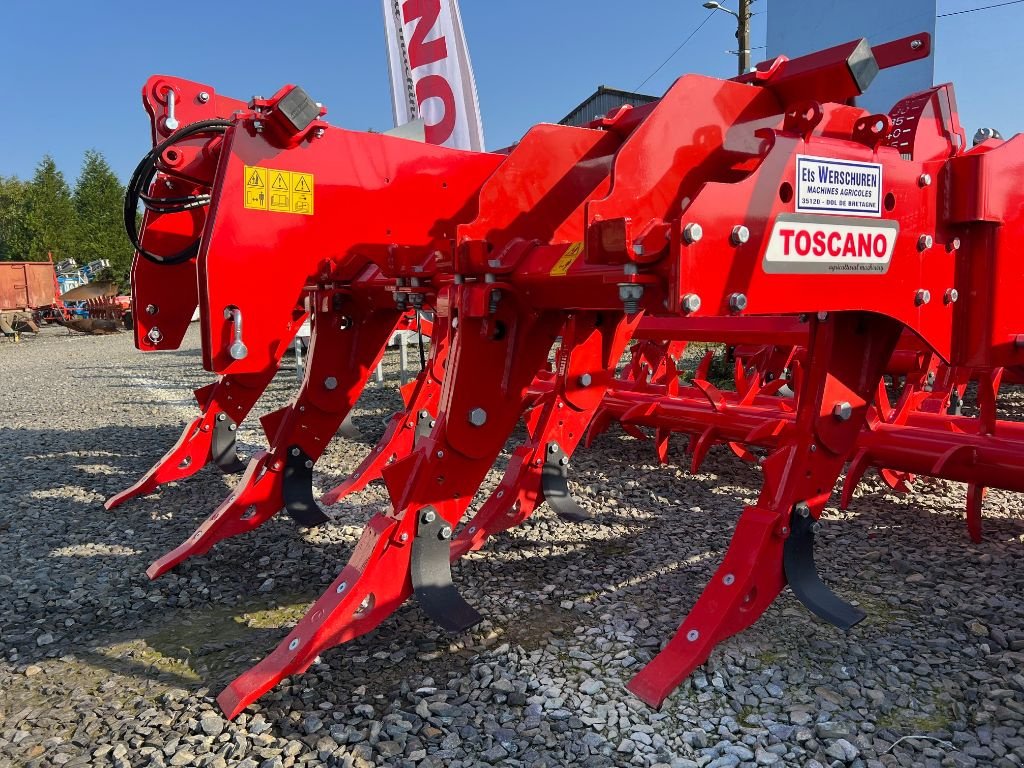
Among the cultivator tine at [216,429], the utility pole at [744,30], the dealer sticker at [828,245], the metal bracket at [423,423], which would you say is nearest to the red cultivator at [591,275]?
→ the dealer sticker at [828,245]

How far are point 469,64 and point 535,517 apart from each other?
19.1 ft

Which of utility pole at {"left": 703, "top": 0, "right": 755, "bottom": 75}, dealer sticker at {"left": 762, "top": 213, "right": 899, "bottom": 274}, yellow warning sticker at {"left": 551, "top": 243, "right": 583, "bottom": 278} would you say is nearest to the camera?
dealer sticker at {"left": 762, "top": 213, "right": 899, "bottom": 274}

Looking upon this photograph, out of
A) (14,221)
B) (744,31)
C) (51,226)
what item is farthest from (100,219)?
(744,31)

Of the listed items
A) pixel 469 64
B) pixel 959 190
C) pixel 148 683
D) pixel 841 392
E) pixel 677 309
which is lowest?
pixel 148 683

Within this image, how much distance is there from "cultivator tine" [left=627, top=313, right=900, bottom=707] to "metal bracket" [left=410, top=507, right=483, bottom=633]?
2.27ft

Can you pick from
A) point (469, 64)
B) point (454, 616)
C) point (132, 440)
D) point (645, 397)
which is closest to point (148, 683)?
point (454, 616)

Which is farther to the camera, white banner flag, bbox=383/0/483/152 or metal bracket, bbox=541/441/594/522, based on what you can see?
white banner flag, bbox=383/0/483/152

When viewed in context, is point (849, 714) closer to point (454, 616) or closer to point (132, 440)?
point (454, 616)

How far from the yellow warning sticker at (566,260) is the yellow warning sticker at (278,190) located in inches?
56.5

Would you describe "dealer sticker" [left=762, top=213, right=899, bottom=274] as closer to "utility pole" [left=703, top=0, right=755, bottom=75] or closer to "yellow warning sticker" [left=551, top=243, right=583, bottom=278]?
"yellow warning sticker" [left=551, top=243, right=583, bottom=278]

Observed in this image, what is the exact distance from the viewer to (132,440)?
6918 mm

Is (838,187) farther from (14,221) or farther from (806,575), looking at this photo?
(14,221)

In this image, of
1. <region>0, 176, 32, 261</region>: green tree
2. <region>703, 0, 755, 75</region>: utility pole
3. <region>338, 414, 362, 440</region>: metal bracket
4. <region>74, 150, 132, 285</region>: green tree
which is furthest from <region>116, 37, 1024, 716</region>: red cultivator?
→ <region>0, 176, 32, 261</region>: green tree

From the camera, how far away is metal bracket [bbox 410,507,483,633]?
2.74 metres
